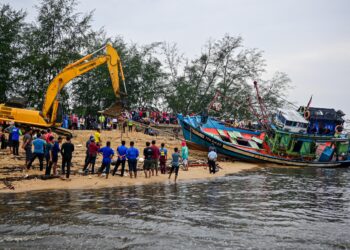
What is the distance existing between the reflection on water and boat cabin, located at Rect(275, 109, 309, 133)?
662 inches

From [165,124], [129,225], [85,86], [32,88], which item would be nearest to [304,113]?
[165,124]

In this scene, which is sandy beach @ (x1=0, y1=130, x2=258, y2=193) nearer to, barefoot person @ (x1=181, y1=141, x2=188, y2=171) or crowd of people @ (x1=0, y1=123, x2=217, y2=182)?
crowd of people @ (x1=0, y1=123, x2=217, y2=182)

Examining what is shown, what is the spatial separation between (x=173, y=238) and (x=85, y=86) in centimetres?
3199

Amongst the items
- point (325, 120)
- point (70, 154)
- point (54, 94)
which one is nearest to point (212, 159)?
point (70, 154)

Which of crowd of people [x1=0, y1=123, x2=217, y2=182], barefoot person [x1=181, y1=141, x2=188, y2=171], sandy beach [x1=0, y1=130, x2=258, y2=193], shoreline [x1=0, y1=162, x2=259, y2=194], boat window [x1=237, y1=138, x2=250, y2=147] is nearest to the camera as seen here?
shoreline [x1=0, y1=162, x2=259, y2=194]

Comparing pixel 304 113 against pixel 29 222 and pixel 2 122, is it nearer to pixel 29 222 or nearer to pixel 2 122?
pixel 2 122

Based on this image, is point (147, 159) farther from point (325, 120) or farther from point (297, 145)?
point (325, 120)

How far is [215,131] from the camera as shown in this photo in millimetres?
32000

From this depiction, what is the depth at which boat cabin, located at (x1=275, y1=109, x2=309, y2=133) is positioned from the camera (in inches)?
1272

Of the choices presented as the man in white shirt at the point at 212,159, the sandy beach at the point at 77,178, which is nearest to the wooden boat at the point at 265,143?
the sandy beach at the point at 77,178

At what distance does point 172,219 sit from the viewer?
10281 mm

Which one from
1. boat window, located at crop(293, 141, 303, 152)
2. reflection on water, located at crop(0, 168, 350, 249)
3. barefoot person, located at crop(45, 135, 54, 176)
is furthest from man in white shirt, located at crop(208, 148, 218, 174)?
boat window, located at crop(293, 141, 303, 152)

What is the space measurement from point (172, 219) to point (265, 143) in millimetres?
23201

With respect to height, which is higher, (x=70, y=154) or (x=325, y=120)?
(x=325, y=120)
